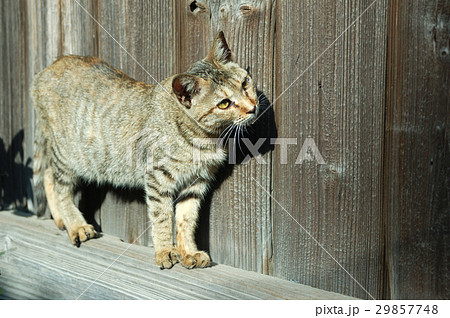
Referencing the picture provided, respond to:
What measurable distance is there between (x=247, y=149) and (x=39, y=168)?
6.87ft

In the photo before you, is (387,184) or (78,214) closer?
(387,184)

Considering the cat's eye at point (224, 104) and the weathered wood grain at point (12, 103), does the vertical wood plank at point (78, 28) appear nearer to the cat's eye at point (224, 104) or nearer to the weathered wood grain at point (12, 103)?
the weathered wood grain at point (12, 103)

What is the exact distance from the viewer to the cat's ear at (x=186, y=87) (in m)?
2.67

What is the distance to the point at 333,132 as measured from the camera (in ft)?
7.44

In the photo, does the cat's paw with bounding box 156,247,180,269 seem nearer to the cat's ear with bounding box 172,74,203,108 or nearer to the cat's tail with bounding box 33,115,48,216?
the cat's ear with bounding box 172,74,203,108

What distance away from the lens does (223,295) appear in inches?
96.6

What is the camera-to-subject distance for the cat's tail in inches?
151

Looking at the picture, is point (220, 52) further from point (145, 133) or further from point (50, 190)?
point (50, 190)

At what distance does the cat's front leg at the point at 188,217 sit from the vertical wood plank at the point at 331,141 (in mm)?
640

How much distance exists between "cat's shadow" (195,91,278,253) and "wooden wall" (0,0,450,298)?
0.01 m

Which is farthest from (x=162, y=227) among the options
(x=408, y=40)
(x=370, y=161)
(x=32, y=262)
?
(x=408, y=40)

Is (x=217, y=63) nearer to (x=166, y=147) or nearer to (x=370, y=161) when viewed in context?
(x=166, y=147)

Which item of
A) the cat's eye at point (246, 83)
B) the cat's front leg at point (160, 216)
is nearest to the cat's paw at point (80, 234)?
the cat's front leg at point (160, 216)
